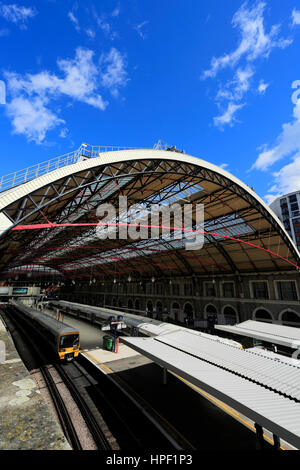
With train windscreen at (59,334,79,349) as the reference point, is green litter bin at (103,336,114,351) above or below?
below

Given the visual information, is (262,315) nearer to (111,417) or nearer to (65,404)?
(111,417)

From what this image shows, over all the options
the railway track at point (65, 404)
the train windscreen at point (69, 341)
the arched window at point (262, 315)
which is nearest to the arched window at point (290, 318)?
the arched window at point (262, 315)

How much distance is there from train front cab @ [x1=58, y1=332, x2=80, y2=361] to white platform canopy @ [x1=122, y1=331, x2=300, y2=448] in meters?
7.00

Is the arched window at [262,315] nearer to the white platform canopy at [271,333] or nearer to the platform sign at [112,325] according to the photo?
the white platform canopy at [271,333]

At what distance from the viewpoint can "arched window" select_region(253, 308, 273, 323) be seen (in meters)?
25.0

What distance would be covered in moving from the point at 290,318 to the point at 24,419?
26.9 metres

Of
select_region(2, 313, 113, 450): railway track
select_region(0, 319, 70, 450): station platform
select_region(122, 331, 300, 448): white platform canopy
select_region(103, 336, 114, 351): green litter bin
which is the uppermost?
select_region(0, 319, 70, 450): station platform

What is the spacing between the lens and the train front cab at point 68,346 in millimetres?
15787

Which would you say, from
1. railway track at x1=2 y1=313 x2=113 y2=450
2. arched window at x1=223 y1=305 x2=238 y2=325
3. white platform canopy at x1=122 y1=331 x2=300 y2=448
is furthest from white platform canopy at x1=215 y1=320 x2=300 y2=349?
railway track at x1=2 y1=313 x2=113 y2=450

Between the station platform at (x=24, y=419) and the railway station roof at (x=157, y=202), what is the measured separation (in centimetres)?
626

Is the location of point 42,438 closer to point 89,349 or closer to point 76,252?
point 89,349

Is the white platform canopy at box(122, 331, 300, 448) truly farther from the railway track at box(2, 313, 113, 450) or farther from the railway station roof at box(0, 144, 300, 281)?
the railway station roof at box(0, 144, 300, 281)
